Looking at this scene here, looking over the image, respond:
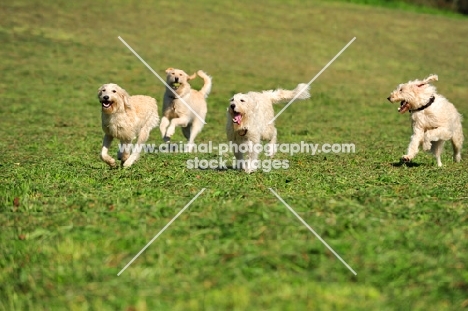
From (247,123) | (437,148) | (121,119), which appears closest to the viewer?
(247,123)

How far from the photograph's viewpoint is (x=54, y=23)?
121 ft

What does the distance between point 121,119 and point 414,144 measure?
216 inches

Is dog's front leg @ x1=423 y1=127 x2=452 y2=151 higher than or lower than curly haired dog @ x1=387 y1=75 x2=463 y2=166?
lower

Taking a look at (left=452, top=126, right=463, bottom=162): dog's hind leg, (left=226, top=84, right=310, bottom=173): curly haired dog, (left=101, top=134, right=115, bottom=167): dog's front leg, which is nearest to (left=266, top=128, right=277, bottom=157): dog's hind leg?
(left=226, top=84, right=310, bottom=173): curly haired dog

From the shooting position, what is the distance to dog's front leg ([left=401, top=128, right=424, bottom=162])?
13.4 meters

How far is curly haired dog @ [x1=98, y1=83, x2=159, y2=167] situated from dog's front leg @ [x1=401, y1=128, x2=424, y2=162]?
196 inches

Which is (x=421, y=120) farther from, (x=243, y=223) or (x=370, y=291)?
(x=370, y=291)

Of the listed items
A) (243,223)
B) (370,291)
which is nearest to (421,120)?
(243,223)

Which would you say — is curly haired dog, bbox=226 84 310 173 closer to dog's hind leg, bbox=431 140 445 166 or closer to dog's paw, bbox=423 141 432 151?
dog's paw, bbox=423 141 432 151

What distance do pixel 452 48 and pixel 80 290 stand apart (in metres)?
38.2

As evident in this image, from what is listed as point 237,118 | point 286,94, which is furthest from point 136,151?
point 286,94

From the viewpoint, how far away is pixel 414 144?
13.5 m

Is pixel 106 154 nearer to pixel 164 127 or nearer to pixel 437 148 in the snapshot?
pixel 164 127

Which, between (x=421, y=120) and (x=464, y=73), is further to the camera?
(x=464, y=73)
